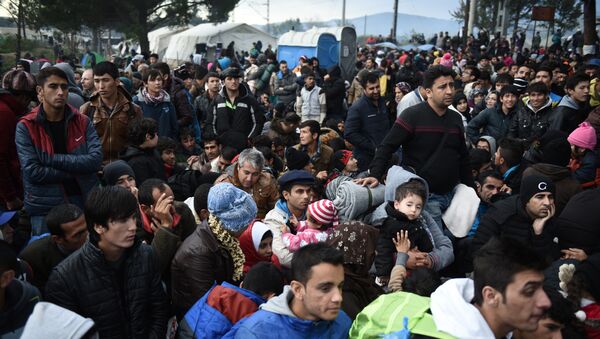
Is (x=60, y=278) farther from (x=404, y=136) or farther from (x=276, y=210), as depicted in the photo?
(x=404, y=136)

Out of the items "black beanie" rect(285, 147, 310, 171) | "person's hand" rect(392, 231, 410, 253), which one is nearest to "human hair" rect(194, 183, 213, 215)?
"person's hand" rect(392, 231, 410, 253)

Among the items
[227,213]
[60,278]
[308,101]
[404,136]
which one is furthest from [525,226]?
[308,101]

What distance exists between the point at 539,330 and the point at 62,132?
389cm

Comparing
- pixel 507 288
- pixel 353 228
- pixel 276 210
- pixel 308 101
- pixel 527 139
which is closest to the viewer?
pixel 507 288

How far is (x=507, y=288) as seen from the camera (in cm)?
249

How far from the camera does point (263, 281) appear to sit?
3404 mm

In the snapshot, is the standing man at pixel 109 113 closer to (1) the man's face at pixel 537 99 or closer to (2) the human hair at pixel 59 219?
(2) the human hair at pixel 59 219

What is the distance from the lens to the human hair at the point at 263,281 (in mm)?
3396

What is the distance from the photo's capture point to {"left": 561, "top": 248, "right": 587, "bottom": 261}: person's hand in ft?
13.0

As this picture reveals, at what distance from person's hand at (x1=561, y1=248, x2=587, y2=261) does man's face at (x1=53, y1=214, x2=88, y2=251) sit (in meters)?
3.45

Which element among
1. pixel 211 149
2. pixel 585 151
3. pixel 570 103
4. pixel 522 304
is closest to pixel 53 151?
pixel 211 149

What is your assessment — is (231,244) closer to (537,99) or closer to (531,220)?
(531,220)

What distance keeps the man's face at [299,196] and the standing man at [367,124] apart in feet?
8.47

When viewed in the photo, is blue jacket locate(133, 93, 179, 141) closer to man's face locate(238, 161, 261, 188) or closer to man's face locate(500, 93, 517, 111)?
man's face locate(238, 161, 261, 188)
